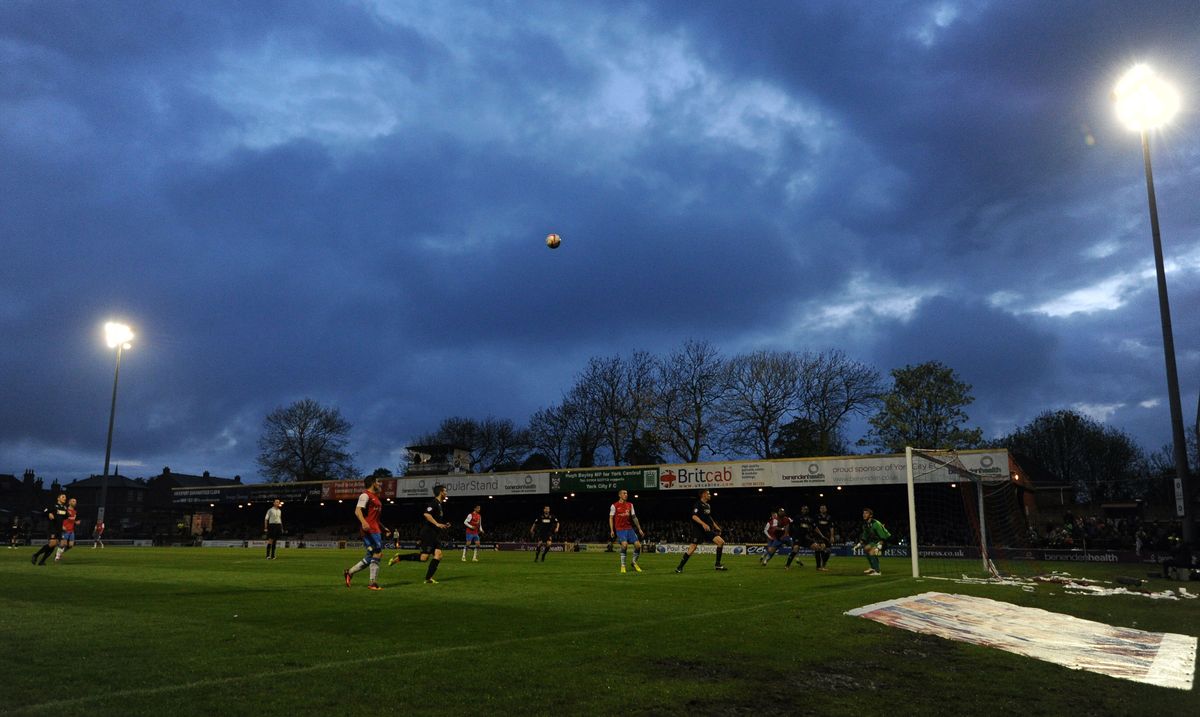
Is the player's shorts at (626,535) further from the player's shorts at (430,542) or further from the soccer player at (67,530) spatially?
the soccer player at (67,530)

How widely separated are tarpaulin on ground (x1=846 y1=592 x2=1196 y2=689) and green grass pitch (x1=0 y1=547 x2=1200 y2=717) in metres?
0.50

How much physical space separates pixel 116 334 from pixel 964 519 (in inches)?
2082

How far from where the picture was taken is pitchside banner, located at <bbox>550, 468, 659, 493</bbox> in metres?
46.2

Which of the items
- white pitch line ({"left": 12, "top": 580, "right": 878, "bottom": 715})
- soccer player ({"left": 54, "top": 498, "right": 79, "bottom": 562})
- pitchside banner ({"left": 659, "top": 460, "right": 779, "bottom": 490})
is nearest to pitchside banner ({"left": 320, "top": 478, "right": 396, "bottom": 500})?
pitchside banner ({"left": 659, "top": 460, "right": 779, "bottom": 490})

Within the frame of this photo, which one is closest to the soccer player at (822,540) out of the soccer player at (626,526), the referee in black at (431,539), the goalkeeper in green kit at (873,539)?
the goalkeeper in green kit at (873,539)

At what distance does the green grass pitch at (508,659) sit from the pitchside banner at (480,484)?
123ft

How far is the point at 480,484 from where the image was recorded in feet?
169

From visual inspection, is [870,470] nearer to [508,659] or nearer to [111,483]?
[508,659]

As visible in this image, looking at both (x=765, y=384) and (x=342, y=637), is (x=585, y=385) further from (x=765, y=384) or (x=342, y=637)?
(x=342, y=637)

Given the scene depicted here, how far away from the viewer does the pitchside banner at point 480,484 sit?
50062mm

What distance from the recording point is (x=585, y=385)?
71.5m

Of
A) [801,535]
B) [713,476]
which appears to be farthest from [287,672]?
[713,476]

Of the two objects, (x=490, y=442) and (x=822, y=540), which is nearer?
(x=822, y=540)

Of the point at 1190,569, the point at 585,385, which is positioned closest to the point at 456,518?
the point at 585,385
